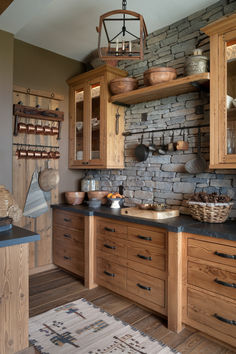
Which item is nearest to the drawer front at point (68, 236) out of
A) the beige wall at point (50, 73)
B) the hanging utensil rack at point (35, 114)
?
the beige wall at point (50, 73)

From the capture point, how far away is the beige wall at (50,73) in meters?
3.26

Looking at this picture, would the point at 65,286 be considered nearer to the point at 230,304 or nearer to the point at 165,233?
the point at 165,233

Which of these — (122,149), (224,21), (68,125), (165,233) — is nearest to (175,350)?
(165,233)

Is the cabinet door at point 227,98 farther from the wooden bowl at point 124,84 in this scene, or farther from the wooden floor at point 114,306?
the wooden floor at point 114,306

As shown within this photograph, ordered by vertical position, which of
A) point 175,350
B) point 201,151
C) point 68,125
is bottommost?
point 175,350

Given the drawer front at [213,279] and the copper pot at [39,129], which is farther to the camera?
the copper pot at [39,129]

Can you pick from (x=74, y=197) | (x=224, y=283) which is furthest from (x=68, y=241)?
(x=224, y=283)

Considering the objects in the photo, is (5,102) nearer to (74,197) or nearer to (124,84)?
(124,84)

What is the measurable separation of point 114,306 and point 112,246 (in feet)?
1.78

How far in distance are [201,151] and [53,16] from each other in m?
2.03

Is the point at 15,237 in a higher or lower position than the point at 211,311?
higher

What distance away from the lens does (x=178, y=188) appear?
281cm

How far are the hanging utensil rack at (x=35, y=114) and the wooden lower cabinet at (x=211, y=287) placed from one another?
7.51 ft

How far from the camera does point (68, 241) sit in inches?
128
